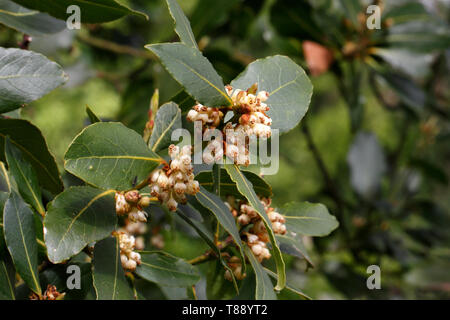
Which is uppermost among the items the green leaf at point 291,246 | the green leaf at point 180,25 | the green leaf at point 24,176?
the green leaf at point 180,25

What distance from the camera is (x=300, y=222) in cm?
56

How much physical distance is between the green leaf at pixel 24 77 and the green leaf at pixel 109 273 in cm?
17

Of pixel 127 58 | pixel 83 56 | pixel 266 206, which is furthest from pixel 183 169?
pixel 127 58

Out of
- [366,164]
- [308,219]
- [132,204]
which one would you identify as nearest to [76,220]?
[132,204]

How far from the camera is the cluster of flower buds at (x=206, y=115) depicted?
43cm

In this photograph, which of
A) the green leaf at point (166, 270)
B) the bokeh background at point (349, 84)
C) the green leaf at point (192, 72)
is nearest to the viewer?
the green leaf at point (192, 72)

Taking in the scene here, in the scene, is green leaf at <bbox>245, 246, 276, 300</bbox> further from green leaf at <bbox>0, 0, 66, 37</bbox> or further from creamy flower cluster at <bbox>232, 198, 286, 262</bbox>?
green leaf at <bbox>0, 0, 66, 37</bbox>

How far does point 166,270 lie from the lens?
1.67 feet

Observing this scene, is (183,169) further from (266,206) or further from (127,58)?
(127,58)

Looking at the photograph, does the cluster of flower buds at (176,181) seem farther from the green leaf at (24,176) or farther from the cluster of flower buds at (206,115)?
the green leaf at (24,176)

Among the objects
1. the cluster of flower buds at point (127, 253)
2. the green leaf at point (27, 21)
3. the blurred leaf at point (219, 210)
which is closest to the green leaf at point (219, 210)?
the blurred leaf at point (219, 210)

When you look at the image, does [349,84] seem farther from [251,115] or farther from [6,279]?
[6,279]
